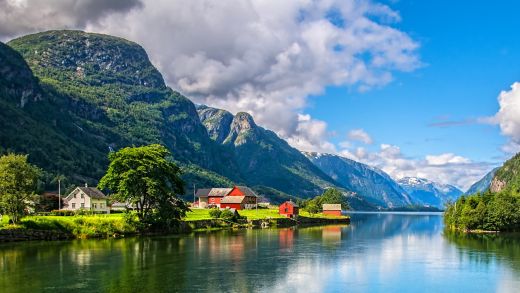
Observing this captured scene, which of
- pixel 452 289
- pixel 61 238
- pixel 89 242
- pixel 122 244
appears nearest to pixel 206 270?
pixel 452 289

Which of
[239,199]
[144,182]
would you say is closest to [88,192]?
[144,182]

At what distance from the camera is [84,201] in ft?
448

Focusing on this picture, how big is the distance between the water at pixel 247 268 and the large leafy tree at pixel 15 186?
6699mm

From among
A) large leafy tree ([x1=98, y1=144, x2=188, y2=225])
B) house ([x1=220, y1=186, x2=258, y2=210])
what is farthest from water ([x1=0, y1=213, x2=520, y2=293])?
house ([x1=220, y1=186, x2=258, y2=210])

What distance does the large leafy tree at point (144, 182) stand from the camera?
9219 cm

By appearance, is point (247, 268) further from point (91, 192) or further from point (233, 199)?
point (233, 199)

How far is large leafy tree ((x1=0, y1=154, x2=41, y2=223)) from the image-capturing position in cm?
7625

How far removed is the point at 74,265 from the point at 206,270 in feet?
46.7

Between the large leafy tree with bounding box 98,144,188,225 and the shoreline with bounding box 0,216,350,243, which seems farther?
the large leafy tree with bounding box 98,144,188,225

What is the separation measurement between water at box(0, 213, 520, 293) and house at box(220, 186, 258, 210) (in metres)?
103

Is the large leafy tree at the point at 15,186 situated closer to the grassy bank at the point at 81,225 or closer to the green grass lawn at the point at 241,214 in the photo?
the grassy bank at the point at 81,225

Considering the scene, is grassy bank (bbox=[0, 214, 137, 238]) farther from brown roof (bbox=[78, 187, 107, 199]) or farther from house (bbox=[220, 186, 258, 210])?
house (bbox=[220, 186, 258, 210])

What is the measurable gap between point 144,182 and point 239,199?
93.2 metres

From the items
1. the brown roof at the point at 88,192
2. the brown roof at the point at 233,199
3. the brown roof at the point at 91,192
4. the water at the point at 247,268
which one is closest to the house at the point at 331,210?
the brown roof at the point at 233,199
